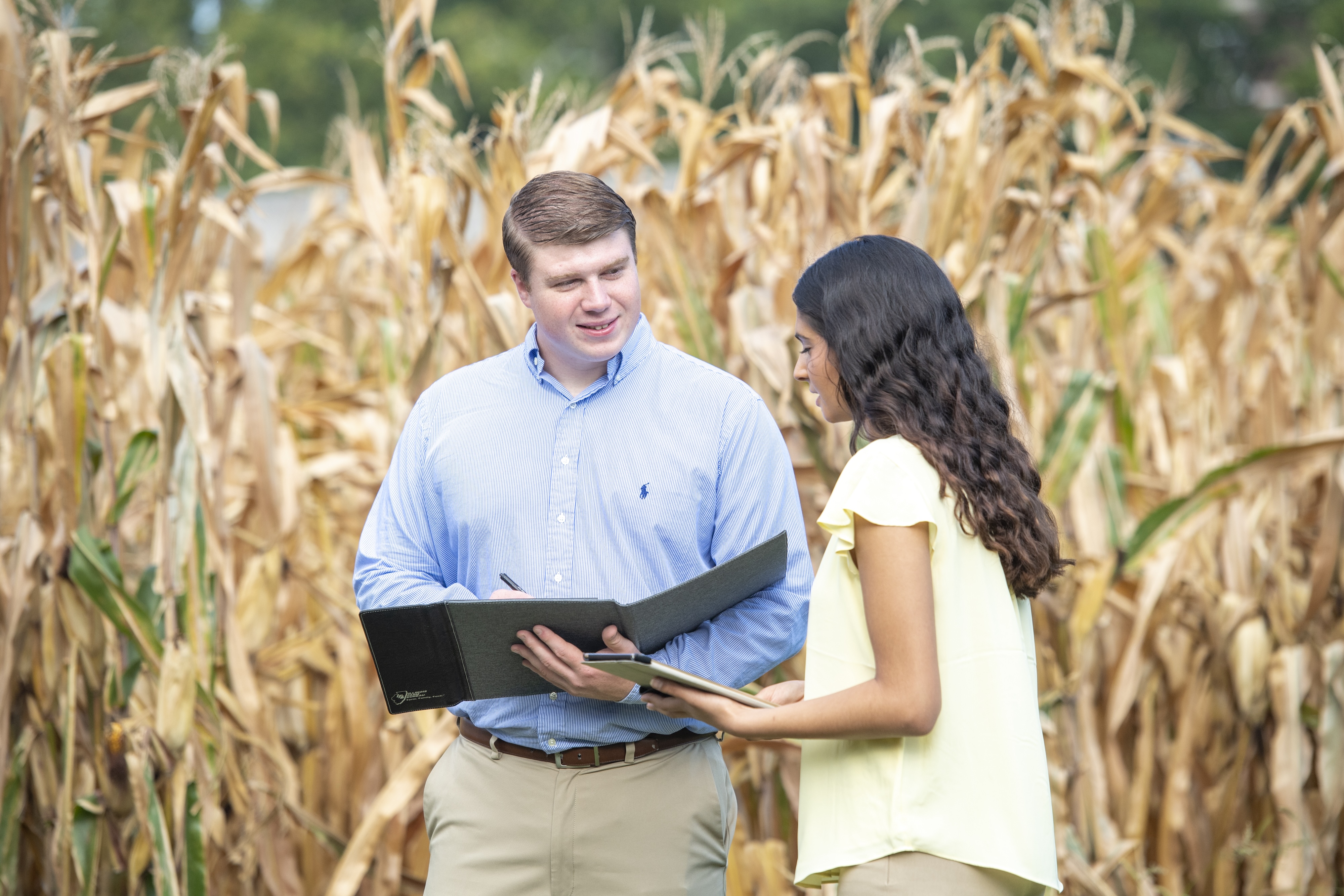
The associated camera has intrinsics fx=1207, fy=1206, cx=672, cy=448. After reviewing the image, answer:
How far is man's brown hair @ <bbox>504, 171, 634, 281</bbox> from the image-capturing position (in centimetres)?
181

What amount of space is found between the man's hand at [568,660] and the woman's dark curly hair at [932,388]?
1.40ft

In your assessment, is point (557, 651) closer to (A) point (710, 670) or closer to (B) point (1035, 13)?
(A) point (710, 670)

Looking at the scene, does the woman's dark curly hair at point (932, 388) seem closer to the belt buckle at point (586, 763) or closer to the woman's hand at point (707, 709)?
the woman's hand at point (707, 709)

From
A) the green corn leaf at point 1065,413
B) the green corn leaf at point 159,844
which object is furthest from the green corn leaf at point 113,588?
the green corn leaf at point 1065,413

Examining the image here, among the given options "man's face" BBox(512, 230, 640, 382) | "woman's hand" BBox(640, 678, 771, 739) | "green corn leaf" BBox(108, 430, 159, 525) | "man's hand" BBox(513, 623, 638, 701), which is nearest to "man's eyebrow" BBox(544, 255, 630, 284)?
"man's face" BBox(512, 230, 640, 382)

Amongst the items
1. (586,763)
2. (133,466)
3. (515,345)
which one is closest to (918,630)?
(586,763)

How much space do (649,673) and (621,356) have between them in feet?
2.00

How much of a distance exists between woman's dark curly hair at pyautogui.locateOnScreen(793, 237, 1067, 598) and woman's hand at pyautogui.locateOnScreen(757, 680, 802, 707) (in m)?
0.39

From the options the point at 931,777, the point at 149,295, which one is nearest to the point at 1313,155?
the point at 931,777

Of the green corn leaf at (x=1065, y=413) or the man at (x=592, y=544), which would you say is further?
the green corn leaf at (x=1065, y=413)

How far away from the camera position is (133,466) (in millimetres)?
2408

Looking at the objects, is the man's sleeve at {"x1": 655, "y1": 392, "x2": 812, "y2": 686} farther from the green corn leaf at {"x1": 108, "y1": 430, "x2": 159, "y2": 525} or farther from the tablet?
the green corn leaf at {"x1": 108, "y1": 430, "x2": 159, "y2": 525}

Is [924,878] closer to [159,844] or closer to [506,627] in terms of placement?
[506,627]

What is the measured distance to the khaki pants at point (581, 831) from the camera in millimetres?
1837
